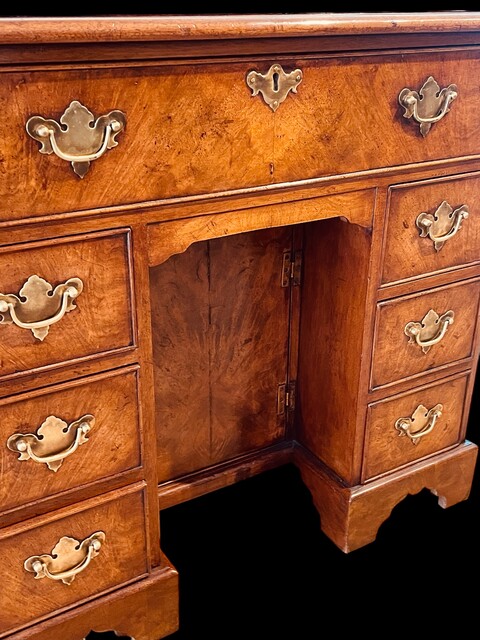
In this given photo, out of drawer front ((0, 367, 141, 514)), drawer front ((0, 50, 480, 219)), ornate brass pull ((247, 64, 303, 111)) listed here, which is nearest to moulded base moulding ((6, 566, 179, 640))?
drawer front ((0, 367, 141, 514))

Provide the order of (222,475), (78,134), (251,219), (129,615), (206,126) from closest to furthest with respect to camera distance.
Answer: (78,134), (206,126), (251,219), (129,615), (222,475)

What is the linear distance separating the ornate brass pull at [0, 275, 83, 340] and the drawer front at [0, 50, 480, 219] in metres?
0.12

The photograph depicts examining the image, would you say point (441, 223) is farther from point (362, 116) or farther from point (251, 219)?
point (251, 219)

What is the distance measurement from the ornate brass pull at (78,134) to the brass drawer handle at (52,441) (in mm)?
437


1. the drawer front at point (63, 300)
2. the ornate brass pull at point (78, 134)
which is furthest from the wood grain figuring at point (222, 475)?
the ornate brass pull at point (78, 134)

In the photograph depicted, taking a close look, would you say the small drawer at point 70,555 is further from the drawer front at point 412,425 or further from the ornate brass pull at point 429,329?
the ornate brass pull at point 429,329

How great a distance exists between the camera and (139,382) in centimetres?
135

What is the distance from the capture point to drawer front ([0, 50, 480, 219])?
1092 mm

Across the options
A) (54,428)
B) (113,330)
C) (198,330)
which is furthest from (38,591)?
(198,330)

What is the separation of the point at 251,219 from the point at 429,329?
579mm

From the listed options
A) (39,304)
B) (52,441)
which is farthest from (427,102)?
(52,441)

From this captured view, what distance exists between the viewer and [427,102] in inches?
56.4

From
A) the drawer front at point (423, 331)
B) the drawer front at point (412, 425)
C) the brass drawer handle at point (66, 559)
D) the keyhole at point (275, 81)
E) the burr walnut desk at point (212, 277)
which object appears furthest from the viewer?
the drawer front at point (412, 425)

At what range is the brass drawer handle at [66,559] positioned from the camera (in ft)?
4.45
